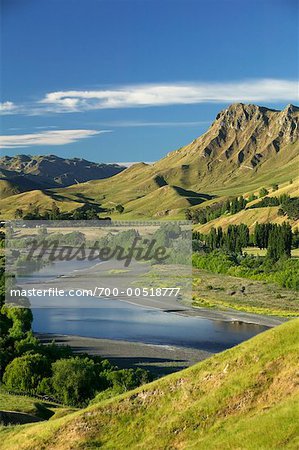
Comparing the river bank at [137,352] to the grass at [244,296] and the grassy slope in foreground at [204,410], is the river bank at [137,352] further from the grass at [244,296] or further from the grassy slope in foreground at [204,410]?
the grassy slope in foreground at [204,410]

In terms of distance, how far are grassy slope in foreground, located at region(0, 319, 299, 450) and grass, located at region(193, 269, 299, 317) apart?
235 feet

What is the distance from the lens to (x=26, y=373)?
55.2 metres

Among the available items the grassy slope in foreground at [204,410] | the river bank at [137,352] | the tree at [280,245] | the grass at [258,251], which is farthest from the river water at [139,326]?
the grass at [258,251]

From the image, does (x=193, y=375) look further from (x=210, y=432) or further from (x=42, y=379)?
(x=42, y=379)

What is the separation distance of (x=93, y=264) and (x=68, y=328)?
7179cm

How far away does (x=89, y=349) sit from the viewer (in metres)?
72.8

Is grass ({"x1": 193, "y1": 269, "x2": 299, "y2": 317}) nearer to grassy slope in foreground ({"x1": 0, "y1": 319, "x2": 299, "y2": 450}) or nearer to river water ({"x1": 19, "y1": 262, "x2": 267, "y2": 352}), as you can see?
river water ({"x1": 19, "y1": 262, "x2": 267, "y2": 352})

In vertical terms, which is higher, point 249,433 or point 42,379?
point 249,433

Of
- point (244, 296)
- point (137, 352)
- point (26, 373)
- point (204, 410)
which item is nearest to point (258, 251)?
point (244, 296)

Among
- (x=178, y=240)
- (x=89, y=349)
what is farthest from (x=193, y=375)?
(x=178, y=240)

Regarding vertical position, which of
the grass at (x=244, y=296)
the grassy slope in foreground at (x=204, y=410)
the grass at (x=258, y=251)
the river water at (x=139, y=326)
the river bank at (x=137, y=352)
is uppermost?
the grass at (x=258, y=251)

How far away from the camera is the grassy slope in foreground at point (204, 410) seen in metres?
23.2

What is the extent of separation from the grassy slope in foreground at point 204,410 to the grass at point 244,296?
71614 millimetres

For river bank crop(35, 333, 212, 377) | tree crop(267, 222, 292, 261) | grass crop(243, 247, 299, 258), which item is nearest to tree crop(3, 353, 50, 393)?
river bank crop(35, 333, 212, 377)
